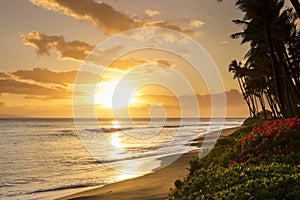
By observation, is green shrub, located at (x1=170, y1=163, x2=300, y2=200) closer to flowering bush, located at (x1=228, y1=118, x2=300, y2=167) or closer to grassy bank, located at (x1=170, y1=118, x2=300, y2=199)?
grassy bank, located at (x1=170, y1=118, x2=300, y2=199)

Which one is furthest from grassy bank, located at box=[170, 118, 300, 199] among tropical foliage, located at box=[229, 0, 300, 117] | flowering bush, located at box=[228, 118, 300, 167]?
tropical foliage, located at box=[229, 0, 300, 117]

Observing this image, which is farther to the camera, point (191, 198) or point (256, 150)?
point (256, 150)

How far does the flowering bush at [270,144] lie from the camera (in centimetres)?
939

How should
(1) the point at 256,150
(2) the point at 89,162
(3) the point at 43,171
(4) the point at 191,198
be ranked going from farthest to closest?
1. (2) the point at 89,162
2. (3) the point at 43,171
3. (1) the point at 256,150
4. (4) the point at 191,198

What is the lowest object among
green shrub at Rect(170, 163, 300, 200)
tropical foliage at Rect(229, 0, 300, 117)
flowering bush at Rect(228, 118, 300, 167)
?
green shrub at Rect(170, 163, 300, 200)

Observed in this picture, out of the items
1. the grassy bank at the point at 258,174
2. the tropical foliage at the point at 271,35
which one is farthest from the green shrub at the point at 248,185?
the tropical foliage at the point at 271,35

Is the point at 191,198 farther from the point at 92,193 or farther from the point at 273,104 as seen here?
the point at 273,104

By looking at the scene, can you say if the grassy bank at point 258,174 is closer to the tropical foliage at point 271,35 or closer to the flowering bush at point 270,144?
the flowering bush at point 270,144

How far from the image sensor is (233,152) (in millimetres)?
11203

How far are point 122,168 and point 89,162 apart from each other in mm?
4510

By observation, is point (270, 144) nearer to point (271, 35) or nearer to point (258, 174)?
A: point (258, 174)

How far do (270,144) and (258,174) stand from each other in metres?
4.09

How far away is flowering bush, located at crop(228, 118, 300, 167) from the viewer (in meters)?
9.39

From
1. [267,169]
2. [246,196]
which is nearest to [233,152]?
[267,169]
